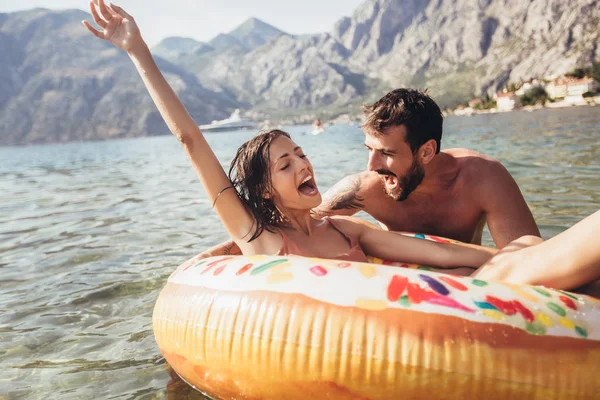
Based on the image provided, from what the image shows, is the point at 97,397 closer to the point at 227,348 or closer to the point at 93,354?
the point at 93,354

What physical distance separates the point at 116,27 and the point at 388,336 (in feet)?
7.59

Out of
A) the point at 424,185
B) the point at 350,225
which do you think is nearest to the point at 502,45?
the point at 424,185

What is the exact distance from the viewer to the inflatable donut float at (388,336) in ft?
6.88

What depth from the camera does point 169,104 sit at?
3041 millimetres

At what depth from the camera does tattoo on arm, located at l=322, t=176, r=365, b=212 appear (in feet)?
14.9

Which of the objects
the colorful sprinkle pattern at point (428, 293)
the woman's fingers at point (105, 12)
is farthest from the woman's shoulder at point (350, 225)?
the woman's fingers at point (105, 12)

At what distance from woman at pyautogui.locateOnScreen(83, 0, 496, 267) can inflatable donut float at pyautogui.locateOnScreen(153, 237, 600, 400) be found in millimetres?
644

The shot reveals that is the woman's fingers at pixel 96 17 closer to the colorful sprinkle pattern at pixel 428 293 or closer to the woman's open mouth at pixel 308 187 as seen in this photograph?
the woman's open mouth at pixel 308 187

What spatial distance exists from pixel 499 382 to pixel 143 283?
13.0 ft

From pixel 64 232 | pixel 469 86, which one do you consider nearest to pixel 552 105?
pixel 469 86

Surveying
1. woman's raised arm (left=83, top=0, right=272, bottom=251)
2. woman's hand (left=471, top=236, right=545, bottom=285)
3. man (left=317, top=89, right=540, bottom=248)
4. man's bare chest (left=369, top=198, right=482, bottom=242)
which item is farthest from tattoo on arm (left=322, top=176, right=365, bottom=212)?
woman's hand (left=471, top=236, right=545, bottom=285)

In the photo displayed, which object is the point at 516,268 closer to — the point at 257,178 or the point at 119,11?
the point at 257,178

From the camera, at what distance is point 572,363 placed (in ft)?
6.86

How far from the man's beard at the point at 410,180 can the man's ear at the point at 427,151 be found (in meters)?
0.06
